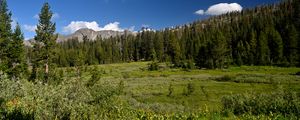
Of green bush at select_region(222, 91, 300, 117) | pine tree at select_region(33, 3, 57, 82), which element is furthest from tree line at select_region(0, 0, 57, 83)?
green bush at select_region(222, 91, 300, 117)

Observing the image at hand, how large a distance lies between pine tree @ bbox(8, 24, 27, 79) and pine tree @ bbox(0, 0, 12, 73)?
107 centimetres

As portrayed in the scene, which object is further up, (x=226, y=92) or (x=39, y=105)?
(x=39, y=105)

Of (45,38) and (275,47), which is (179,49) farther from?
(45,38)

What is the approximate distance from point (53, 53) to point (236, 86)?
3487cm

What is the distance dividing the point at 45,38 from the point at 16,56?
6.42 metres

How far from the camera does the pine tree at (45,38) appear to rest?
72.8m

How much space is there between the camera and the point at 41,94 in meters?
12.6

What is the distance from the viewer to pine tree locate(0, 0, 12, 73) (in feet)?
216

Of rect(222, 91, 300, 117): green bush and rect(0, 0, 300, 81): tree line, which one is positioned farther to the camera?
rect(0, 0, 300, 81): tree line

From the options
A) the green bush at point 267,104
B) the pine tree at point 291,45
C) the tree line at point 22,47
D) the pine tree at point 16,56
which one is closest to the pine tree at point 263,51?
the pine tree at point 291,45

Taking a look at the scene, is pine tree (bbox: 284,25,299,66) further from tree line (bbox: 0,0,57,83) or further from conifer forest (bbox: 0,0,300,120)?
tree line (bbox: 0,0,57,83)

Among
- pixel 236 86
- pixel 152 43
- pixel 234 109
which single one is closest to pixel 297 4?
pixel 152 43

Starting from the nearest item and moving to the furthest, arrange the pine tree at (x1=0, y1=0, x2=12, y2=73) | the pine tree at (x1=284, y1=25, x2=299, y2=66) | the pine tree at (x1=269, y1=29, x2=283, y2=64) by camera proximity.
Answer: the pine tree at (x1=0, y1=0, x2=12, y2=73) → the pine tree at (x1=284, y1=25, x2=299, y2=66) → the pine tree at (x1=269, y1=29, x2=283, y2=64)

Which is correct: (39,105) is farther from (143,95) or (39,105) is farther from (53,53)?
(53,53)
